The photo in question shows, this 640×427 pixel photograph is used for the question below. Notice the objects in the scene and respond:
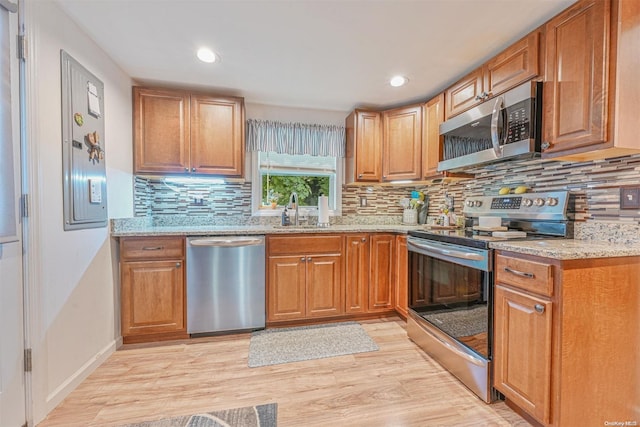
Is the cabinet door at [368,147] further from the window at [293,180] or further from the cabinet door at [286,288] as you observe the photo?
the cabinet door at [286,288]

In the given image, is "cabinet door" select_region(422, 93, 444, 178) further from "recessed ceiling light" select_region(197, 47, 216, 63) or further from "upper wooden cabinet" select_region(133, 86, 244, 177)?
"recessed ceiling light" select_region(197, 47, 216, 63)

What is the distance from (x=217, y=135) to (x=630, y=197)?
9.70 feet

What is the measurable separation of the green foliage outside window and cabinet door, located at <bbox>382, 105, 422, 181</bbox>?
76cm

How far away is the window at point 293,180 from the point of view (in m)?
3.05

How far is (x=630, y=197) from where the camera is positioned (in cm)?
143

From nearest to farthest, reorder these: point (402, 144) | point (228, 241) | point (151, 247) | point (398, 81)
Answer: point (151, 247), point (228, 241), point (398, 81), point (402, 144)

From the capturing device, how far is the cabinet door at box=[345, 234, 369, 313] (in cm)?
261

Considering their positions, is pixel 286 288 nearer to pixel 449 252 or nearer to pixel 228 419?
pixel 228 419

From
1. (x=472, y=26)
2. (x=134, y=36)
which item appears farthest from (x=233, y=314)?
(x=472, y=26)

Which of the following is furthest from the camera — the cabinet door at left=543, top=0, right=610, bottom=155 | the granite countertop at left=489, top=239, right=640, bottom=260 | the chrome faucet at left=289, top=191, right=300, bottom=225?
the chrome faucet at left=289, top=191, right=300, bottom=225

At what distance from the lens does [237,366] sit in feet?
6.28

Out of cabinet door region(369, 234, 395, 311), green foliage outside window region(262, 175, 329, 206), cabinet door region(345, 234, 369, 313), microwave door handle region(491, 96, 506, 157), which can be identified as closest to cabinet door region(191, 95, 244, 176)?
green foliage outside window region(262, 175, 329, 206)

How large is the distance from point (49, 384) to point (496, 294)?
8.31 ft

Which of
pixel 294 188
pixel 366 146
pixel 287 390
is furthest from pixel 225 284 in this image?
pixel 366 146
